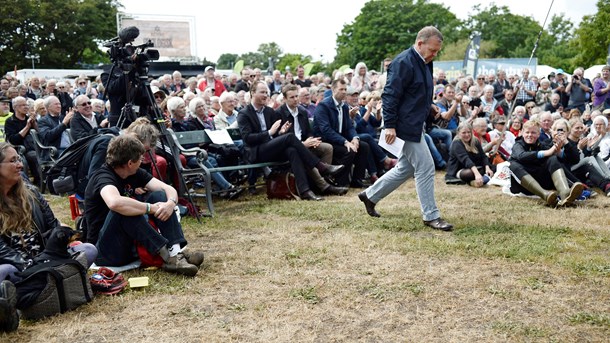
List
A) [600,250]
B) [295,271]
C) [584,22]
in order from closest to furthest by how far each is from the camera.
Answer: [295,271] → [600,250] → [584,22]

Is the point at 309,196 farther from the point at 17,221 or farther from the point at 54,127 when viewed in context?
the point at 17,221

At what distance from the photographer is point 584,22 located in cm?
3431

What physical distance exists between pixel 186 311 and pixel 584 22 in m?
35.8

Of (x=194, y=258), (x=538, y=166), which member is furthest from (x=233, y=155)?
(x=538, y=166)

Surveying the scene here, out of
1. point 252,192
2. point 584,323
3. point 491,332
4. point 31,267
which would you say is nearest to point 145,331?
point 31,267

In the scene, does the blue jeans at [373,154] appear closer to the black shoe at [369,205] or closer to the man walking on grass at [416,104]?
the black shoe at [369,205]

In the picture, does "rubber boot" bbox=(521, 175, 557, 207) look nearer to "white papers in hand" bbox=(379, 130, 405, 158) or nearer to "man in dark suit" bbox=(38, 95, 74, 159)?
"white papers in hand" bbox=(379, 130, 405, 158)

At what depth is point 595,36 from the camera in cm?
3241

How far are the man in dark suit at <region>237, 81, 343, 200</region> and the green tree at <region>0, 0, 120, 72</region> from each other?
3892cm

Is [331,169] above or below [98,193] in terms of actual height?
below

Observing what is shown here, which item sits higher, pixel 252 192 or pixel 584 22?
pixel 584 22

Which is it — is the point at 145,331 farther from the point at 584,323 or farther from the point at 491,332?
the point at 584,323

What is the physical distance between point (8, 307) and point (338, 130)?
226 inches

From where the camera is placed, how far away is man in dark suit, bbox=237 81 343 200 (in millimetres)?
7621
